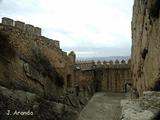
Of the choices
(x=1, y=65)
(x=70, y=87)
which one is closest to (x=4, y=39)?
(x=1, y=65)

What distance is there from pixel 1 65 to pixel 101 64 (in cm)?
1363

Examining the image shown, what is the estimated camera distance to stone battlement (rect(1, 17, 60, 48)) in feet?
63.4

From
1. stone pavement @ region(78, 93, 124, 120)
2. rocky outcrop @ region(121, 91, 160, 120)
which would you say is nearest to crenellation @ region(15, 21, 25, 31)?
stone pavement @ region(78, 93, 124, 120)

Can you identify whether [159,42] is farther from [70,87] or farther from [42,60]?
[70,87]

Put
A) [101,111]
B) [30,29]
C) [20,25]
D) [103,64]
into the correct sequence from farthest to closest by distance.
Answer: [103,64] → [30,29] → [20,25] → [101,111]

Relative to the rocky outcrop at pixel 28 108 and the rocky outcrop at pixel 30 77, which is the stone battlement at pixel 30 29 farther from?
the rocky outcrop at pixel 28 108

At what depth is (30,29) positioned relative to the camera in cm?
2069

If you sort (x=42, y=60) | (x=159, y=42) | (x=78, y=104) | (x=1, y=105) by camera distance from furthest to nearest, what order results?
(x=78, y=104), (x=42, y=60), (x=1, y=105), (x=159, y=42)

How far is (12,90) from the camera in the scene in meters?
17.8

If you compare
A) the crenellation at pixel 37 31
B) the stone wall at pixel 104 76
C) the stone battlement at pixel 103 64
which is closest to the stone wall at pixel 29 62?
the crenellation at pixel 37 31

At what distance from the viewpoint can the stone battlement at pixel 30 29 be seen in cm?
1931

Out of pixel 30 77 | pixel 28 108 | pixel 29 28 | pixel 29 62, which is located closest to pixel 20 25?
pixel 29 28

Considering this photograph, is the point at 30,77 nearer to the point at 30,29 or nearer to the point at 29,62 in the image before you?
the point at 29,62

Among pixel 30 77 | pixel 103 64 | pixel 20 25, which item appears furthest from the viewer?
pixel 103 64
